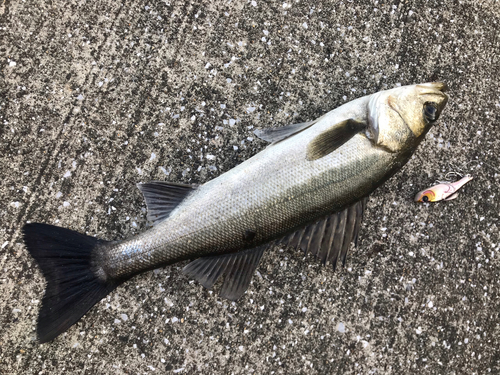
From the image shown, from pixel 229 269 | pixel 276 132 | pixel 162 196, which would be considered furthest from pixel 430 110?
pixel 162 196

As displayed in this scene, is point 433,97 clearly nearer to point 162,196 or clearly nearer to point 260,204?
point 260,204

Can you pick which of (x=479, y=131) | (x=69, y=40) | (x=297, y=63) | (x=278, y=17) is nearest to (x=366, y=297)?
(x=479, y=131)

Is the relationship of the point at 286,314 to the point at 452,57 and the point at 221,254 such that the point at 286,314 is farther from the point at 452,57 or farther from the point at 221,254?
the point at 452,57

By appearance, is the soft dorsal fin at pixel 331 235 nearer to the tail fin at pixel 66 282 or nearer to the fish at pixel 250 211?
the fish at pixel 250 211

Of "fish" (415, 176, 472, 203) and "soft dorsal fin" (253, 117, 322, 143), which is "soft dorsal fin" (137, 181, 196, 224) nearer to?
"soft dorsal fin" (253, 117, 322, 143)

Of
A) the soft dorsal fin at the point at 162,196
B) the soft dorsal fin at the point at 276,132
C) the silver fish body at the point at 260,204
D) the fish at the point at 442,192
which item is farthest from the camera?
the fish at the point at 442,192

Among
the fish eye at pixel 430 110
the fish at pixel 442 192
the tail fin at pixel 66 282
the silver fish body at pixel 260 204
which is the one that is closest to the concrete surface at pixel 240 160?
the fish at pixel 442 192

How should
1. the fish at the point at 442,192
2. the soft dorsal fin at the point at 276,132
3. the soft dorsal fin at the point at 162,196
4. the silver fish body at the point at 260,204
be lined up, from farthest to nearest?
the fish at the point at 442,192, the soft dorsal fin at the point at 276,132, the soft dorsal fin at the point at 162,196, the silver fish body at the point at 260,204
